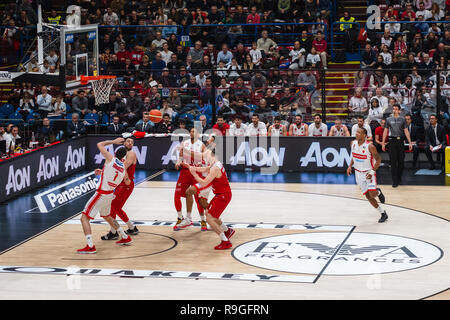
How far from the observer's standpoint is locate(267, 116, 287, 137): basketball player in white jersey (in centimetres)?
2138

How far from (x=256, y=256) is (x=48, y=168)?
8544 millimetres

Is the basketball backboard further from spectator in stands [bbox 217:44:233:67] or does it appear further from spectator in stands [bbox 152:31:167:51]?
spectator in stands [bbox 152:31:167:51]

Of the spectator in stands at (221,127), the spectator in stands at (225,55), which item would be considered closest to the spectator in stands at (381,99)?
the spectator in stands at (221,127)

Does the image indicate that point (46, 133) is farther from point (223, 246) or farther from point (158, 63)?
point (223, 246)

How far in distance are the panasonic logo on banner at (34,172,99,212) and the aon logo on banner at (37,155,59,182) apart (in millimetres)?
511

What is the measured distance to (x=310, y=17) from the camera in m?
25.9

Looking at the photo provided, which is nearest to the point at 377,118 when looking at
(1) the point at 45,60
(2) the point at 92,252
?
(1) the point at 45,60

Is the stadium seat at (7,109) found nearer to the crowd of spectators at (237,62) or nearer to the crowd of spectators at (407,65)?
the crowd of spectators at (237,62)

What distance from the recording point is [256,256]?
43.4 ft

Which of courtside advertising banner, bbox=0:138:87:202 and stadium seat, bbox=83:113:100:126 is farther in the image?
stadium seat, bbox=83:113:100:126

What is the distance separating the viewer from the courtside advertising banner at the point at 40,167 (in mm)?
18031

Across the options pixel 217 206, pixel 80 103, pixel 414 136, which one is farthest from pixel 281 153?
pixel 217 206

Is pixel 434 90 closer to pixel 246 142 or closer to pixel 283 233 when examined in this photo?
pixel 246 142

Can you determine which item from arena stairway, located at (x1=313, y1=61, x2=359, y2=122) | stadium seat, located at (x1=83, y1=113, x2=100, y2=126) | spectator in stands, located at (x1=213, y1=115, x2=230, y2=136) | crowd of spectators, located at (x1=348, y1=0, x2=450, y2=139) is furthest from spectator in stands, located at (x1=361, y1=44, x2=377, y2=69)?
stadium seat, located at (x1=83, y1=113, x2=100, y2=126)
